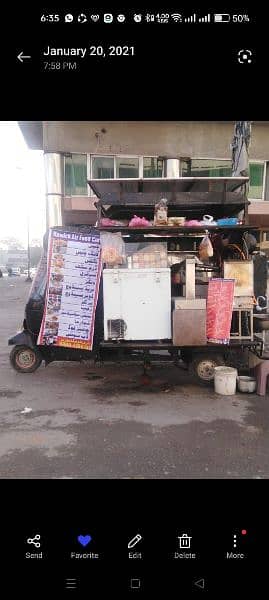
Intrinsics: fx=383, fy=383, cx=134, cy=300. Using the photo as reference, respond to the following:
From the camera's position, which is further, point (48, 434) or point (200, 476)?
point (48, 434)

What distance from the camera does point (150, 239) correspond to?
7367 millimetres

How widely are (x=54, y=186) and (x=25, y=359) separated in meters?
8.95

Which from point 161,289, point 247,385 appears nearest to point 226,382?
point 247,385

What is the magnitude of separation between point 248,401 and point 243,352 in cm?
172
